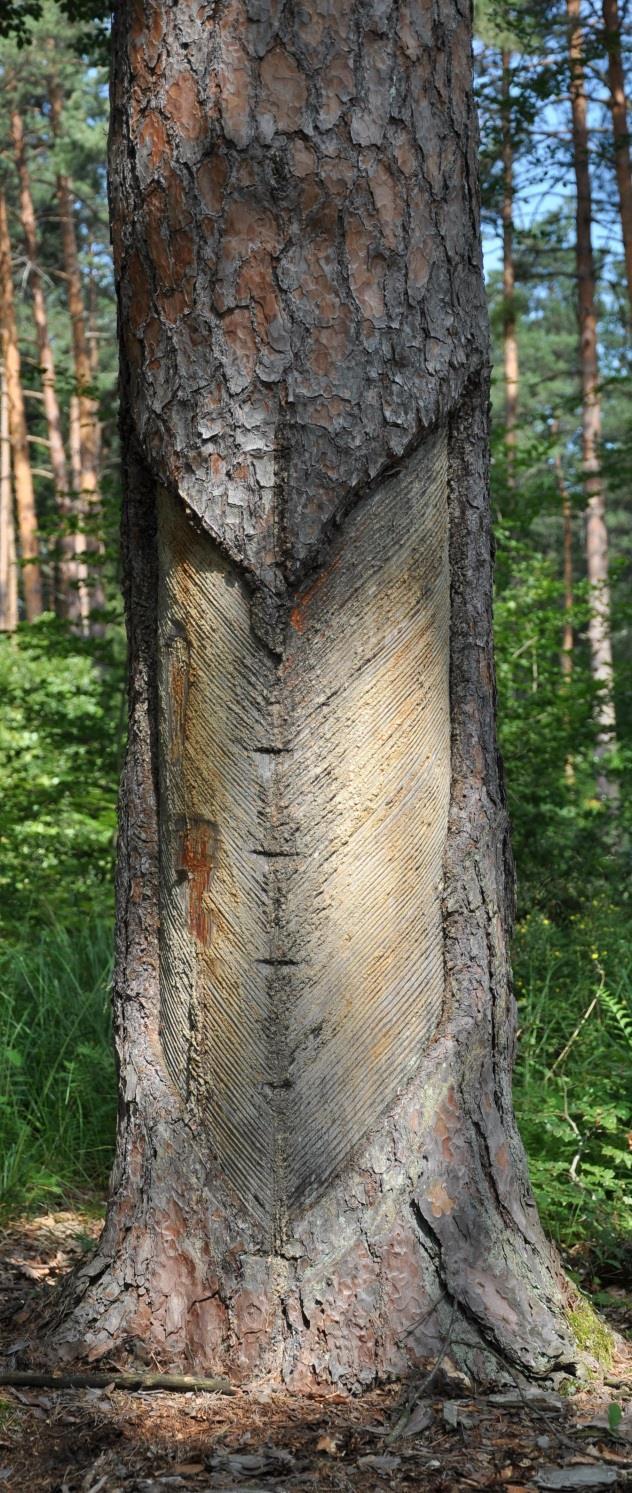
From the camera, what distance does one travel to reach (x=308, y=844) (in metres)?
2.37

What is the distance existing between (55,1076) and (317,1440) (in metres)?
2.28

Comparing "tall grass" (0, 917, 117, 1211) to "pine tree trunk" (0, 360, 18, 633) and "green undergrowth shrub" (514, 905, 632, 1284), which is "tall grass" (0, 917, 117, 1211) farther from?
"pine tree trunk" (0, 360, 18, 633)

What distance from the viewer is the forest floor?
2.06 meters

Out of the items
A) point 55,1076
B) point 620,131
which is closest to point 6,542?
point 620,131

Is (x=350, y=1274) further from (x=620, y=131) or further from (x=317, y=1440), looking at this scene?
(x=620, y=131)

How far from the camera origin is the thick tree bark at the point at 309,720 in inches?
90.3

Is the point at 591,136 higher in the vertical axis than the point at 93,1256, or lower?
higher

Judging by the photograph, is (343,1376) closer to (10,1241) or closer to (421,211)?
(10,1241)

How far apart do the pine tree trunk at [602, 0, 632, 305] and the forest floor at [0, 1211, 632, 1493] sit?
11355 mm

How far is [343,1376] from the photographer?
7.57 ft

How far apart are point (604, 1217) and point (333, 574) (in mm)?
1980

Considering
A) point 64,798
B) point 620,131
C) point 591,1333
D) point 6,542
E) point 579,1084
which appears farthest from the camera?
point 6,542

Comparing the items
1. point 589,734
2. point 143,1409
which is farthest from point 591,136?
point 143,1409

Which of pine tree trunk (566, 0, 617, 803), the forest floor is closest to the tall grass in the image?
the forest floor
